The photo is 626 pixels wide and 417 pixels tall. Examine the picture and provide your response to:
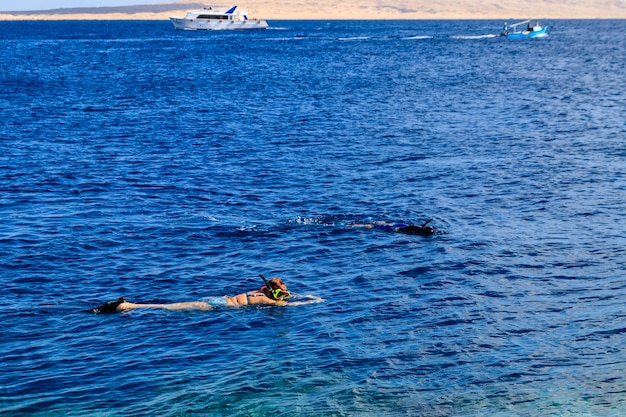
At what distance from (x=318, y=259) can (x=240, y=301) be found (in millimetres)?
5586

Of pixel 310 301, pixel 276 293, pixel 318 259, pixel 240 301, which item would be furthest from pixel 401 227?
pixel 240 301

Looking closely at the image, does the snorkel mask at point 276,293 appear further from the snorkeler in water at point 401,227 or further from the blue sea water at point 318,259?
the snorkeler in water at point 401,227

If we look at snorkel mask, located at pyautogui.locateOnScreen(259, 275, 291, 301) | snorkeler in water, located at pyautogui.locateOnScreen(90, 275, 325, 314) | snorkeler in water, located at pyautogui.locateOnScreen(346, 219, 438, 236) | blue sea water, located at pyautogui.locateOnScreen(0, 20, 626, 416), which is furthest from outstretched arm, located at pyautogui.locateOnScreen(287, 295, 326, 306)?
snorkeler in water, located at pyautogui.locateOnScreen(346, 219, 438, 236)

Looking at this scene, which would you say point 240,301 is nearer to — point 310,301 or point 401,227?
point 310,301

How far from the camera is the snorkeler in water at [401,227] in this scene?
33.4 metres

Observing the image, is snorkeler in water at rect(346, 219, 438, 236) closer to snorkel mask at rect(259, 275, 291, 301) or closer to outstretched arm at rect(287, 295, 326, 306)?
outstretched arm at rect(287, 295, 326, 306)

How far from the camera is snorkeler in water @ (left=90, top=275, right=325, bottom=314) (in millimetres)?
25375

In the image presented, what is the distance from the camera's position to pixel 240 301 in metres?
25.9

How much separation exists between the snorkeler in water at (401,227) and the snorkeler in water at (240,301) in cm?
875

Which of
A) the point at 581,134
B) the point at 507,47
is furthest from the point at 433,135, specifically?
the point at 507,47

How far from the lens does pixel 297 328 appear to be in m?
24.2

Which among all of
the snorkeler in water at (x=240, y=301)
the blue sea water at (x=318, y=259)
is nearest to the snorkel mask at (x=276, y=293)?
the snorkeler in water at (x=240, y=301)

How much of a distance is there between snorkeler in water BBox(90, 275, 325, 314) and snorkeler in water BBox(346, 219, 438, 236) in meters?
8.75

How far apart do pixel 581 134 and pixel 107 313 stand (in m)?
41.8
